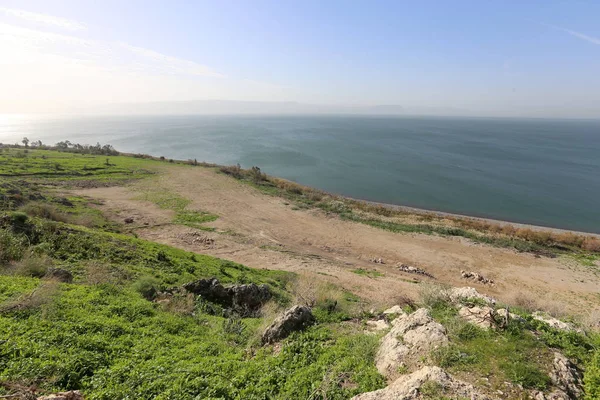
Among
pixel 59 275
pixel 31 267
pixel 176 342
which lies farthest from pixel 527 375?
pixel 31 267

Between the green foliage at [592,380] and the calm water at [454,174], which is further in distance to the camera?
the calm water at [454,174]

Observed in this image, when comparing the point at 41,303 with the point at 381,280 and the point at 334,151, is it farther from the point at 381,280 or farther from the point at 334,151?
the point at 334,151

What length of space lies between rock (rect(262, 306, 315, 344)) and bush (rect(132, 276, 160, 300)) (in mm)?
4974

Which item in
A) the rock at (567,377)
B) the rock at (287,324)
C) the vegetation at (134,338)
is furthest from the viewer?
the rock at (287,324)

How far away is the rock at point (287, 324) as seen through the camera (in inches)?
315

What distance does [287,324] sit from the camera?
326 inches

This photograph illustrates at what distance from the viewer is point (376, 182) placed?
55.8 meters

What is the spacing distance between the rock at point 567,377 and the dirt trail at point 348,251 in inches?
336

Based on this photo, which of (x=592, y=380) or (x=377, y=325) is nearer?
(x=592, y=380)

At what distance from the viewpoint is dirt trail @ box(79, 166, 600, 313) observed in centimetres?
1855

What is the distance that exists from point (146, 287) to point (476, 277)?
21.1 m

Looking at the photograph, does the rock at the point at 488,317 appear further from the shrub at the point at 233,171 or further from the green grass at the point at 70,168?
the green grass at the point at 70,168

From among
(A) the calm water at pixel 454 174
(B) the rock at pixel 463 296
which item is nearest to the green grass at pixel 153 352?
(B) the rock at pixel 463 296

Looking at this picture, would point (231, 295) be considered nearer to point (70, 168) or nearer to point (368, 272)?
point (368, 272)
